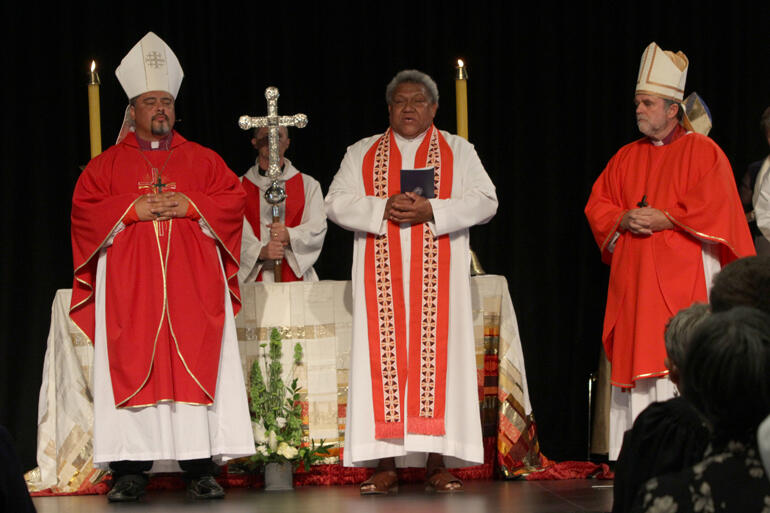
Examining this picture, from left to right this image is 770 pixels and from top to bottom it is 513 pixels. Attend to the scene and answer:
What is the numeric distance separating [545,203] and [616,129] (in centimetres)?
74

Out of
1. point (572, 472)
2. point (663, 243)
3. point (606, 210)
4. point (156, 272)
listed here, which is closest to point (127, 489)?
point (156, 272)

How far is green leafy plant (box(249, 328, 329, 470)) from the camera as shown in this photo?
245 inches

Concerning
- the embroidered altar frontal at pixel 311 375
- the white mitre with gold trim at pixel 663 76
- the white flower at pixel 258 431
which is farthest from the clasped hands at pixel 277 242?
the white mitre with gold trim at pixel 663 76

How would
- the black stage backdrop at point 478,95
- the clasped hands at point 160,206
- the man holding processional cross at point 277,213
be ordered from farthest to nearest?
1. the black stage backdrop at point 478,95
2. the man holding processional cross at point 277,213
3. the clasped hands at point 160,206

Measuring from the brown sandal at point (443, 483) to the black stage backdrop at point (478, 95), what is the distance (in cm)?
232

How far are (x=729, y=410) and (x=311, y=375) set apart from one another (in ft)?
14.7

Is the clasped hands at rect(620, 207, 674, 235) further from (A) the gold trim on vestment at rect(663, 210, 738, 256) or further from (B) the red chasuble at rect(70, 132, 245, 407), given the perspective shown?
(B) the red chasuble at rect(70, 132, 245, 407)

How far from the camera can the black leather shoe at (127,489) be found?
583cm

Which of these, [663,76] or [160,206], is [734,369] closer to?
[663,76]

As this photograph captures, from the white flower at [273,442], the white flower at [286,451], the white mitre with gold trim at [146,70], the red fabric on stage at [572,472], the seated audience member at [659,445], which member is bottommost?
the red fabric on stage at [572,472]

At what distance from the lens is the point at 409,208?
6020 millimetres

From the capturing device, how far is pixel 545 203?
27.3 ft

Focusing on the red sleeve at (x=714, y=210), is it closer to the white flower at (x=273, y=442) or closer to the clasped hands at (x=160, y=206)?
the white flower at (x=273, y=442)

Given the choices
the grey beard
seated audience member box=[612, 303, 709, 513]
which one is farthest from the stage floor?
seated audience member box=[612, 303, 709, 513]
